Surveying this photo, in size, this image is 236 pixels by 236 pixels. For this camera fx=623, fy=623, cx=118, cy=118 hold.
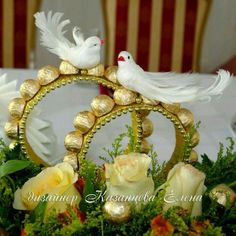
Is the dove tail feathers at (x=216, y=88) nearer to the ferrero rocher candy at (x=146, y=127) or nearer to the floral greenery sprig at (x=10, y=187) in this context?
the ferrero rocher candy at (x=146, y=127)

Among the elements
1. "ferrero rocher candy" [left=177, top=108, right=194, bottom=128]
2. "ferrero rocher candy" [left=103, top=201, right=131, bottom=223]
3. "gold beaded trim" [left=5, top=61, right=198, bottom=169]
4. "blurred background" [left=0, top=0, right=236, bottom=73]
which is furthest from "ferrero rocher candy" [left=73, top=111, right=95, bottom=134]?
"blurred background" [left=0, top=0, right=236, bottom=73]

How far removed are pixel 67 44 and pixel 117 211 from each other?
0.31 metres

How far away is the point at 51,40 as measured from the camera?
2.81 feet

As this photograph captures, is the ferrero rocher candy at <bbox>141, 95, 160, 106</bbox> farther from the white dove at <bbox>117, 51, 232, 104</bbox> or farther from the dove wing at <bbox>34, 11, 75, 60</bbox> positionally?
the dove wing at <bbox>34, 11, 75, 60</bbox>

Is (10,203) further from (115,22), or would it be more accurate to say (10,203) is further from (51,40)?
(115,22)

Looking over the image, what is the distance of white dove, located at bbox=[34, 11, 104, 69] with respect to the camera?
84cm

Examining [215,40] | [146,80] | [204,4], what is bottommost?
[215,40]

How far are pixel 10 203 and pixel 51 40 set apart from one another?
0.84 ft

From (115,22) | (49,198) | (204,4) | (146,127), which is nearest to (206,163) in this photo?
(146,127)

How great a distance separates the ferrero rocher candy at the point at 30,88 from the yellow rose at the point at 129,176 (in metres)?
0.25

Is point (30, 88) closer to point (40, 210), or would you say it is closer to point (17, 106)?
point (17, 106)

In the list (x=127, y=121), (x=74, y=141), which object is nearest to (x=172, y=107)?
(x=74, y=141)

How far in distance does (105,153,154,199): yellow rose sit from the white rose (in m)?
0.02

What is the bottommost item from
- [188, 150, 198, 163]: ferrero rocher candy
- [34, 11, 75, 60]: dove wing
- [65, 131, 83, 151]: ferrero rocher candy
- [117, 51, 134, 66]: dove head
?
[188, 150, 198, 163]: ferrero rocher candy
